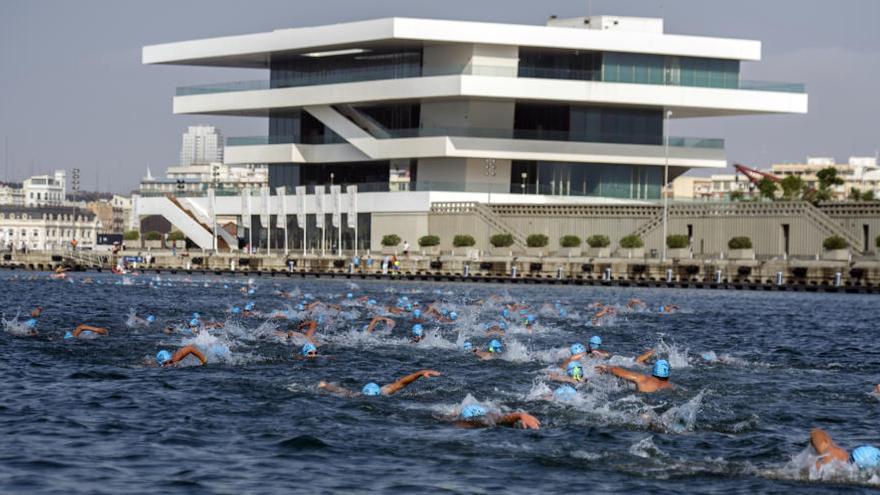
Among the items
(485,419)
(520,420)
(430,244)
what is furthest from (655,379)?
(430,244)

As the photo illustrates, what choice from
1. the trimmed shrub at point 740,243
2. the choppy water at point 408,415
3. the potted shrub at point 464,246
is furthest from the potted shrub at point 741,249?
the choppy water at point 408,415

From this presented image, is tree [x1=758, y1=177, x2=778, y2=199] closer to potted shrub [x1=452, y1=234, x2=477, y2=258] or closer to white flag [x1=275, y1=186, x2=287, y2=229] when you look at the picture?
potted shrub [x1=452, y1=234, x2=477, y2=258]

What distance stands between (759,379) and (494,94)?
70982mm

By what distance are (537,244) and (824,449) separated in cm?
7624

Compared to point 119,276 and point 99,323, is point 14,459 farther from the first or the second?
point 119,276

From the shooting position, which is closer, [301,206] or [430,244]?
[430,244]

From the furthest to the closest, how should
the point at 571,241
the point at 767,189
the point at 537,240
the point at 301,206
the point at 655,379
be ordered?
the point at 767,189 → the point at 301,206 → the point at 537,240 → the point at 571,241 → the point at 655,379

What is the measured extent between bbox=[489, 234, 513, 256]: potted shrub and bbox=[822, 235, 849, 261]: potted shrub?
20934 millimetres

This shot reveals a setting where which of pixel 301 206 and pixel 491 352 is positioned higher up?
pixel 301 206

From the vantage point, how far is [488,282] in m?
88.9

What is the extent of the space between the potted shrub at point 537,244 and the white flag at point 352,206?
14928mm

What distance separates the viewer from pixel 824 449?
20266 millimetres

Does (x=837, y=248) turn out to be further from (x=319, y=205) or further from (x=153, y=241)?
(x=153, y=241)

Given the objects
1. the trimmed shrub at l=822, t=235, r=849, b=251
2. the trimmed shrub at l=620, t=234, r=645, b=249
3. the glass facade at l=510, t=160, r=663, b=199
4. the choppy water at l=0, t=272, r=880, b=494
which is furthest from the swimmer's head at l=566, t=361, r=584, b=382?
the glass facade at l=510, t=160, r=663, b=199
